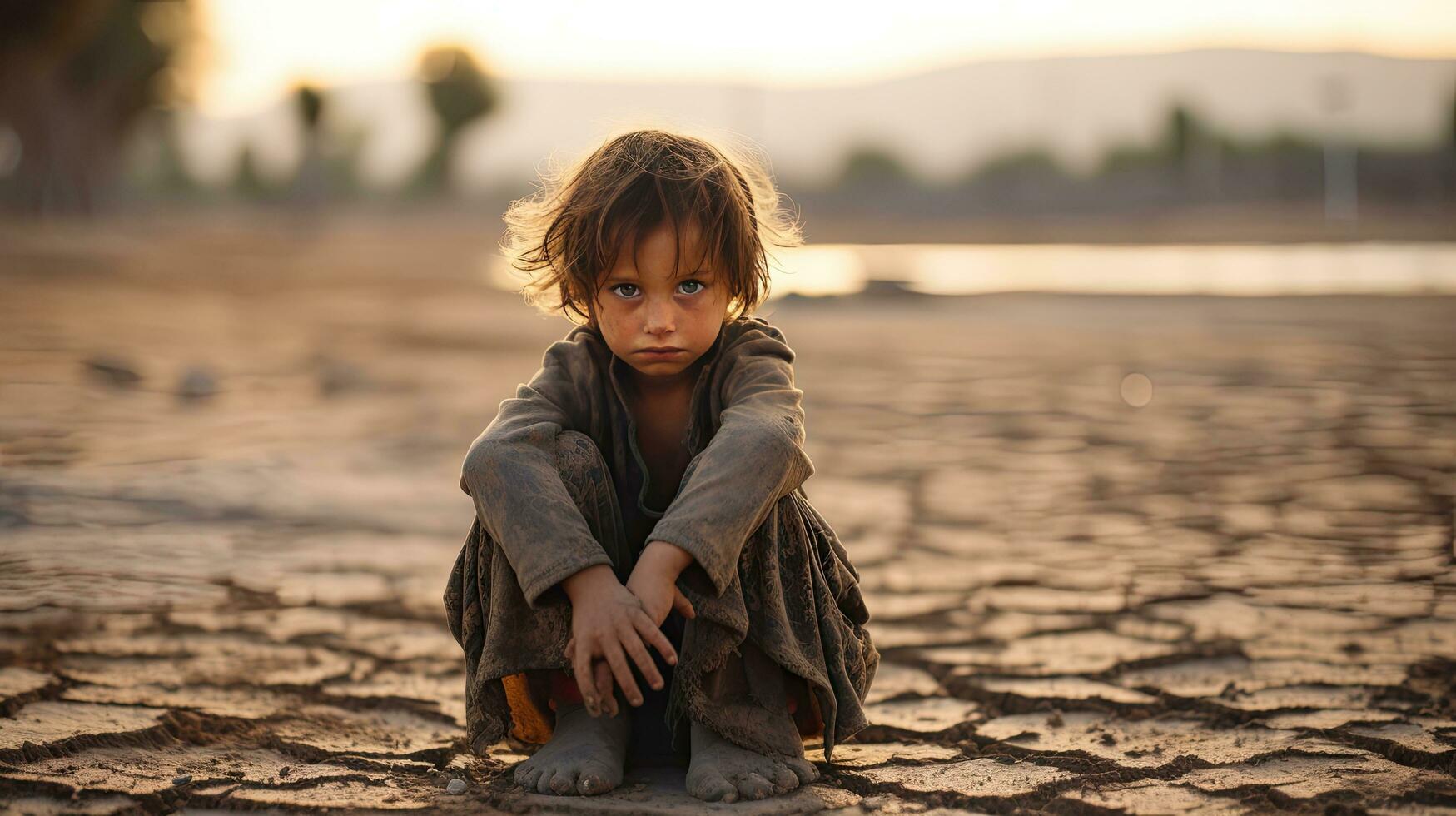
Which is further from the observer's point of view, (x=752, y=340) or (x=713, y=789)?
(x=752, y=340)

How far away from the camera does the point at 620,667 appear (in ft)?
5.98

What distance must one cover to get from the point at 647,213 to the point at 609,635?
0.66 m

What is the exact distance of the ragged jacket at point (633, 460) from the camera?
6.18 feet

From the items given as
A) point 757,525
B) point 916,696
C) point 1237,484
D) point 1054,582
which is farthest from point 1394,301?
point 757,525

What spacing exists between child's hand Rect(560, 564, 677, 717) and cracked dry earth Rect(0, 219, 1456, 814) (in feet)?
0.70

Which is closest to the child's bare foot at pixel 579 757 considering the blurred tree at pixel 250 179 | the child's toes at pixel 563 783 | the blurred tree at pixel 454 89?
the child's toes at pixel 563 783

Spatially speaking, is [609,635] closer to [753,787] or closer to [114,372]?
[753,787]

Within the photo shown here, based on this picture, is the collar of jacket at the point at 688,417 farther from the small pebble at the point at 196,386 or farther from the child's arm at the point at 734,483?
the small pebble at the point at 196,386

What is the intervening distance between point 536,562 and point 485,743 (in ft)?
1.36

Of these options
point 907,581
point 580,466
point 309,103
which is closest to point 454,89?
point 309,103

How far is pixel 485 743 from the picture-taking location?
2.11 m

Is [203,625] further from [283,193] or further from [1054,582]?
[283,193]

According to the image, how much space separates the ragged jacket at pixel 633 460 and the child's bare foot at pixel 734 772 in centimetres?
27

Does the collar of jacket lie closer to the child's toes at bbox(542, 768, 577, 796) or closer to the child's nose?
the child's nose
